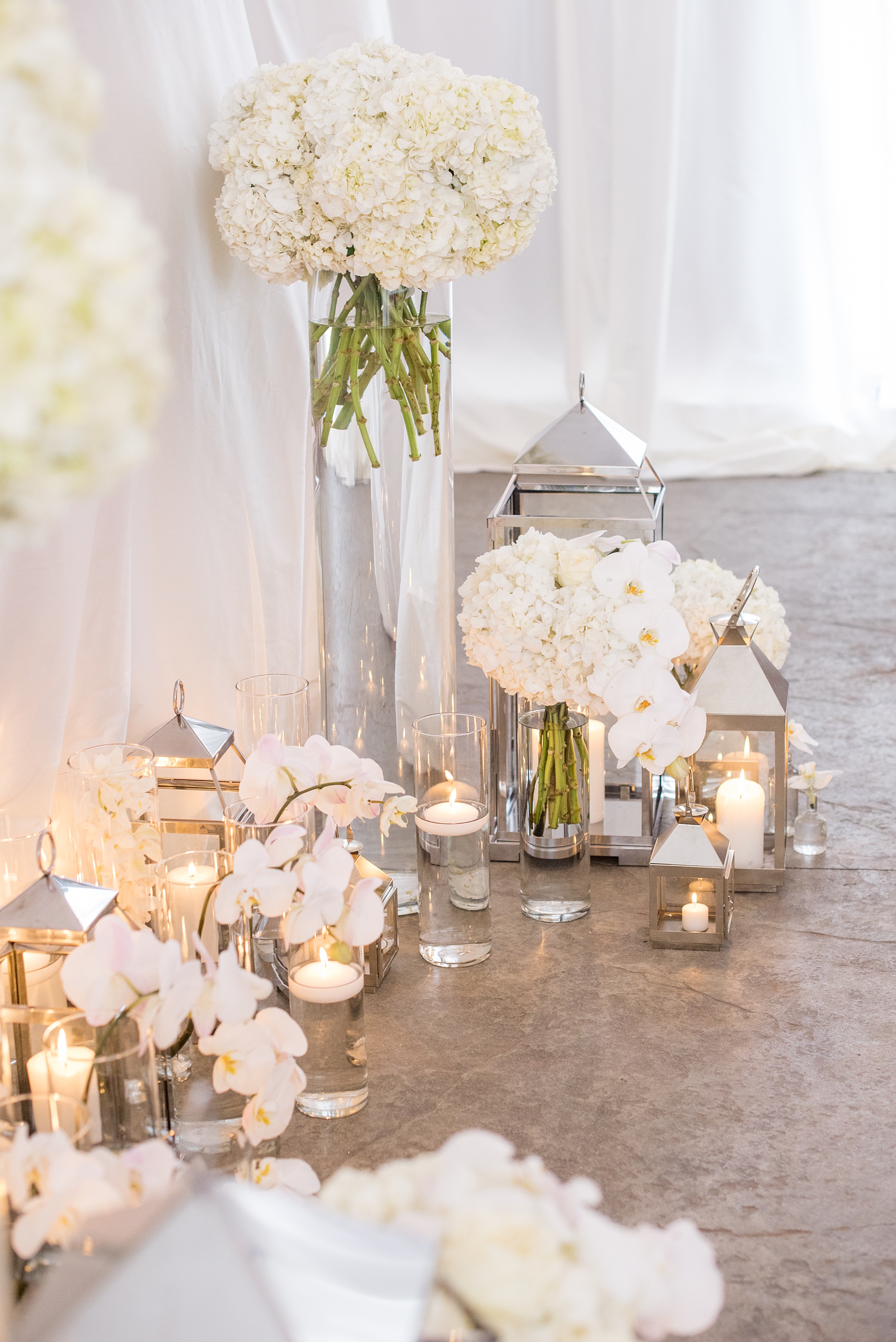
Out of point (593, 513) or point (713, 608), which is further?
point (713, 608)

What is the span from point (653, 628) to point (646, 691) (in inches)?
2.8

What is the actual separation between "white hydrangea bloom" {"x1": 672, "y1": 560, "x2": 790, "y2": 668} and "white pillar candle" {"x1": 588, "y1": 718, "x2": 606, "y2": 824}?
0.16 meters

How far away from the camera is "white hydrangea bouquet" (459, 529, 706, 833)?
1482 mm

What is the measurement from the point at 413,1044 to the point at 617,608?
0.53 m

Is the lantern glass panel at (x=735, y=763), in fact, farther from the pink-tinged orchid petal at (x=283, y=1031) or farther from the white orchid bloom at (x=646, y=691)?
the pink-tinged orchid petal at (x=283, y=1031)

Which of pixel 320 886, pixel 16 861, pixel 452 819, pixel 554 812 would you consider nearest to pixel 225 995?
pixel 320 886

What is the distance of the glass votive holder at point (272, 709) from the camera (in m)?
1.58

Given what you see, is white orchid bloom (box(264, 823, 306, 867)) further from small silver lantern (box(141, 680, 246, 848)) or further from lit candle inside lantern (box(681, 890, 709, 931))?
lit candle inside lantern (box(681, 890, 709, 931))

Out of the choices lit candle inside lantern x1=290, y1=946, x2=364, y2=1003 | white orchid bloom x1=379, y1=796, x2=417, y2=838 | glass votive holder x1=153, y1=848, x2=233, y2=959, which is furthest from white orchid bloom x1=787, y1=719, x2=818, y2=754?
glass votive holder x1=153, y1=848, x2=233, y2=959

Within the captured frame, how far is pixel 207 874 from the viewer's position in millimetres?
1224

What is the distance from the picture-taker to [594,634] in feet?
4.91

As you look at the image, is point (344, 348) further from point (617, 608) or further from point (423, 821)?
point (423, 821)

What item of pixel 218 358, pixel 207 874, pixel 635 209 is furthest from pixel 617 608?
pixel 635 209

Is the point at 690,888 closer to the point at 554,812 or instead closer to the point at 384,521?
the point at 554,812
